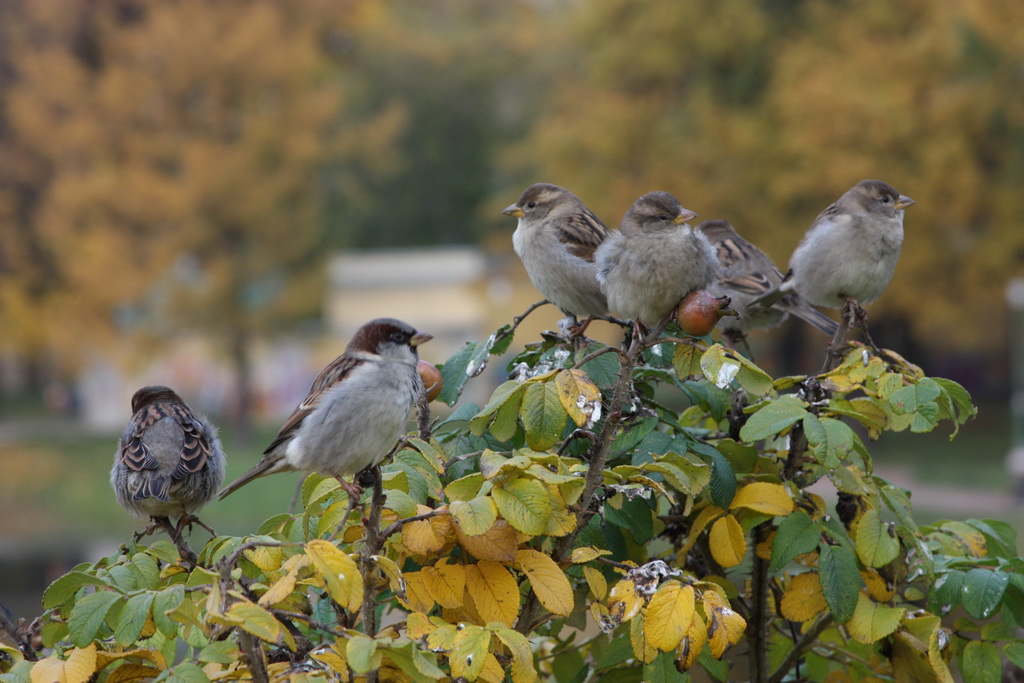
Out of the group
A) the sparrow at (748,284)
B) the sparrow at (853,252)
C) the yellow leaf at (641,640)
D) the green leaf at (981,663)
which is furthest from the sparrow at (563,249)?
the yellow leaf at (641,640)

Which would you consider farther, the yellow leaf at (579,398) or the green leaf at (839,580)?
the green leaf at (839,580)

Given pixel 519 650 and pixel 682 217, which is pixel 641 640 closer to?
pixel 519 650

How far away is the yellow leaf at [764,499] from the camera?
2342 millimetres

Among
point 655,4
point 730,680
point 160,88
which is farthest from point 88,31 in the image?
point 730,680

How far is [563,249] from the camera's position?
3996 millimetres

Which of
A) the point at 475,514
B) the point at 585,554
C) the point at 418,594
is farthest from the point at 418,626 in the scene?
the point at 585,554

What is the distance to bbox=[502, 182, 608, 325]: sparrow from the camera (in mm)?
3955

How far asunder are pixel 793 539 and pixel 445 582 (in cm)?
78

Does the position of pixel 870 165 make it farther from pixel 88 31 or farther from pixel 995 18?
pixel 88 31

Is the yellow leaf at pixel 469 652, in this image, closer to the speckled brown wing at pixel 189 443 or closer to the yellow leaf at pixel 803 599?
the yellow leaf at pixel 803 599

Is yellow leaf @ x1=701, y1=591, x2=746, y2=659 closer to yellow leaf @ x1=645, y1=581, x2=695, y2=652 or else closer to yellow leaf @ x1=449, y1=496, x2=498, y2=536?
yellow leaf @ x1=645, y1=581, x2=695, y2=652

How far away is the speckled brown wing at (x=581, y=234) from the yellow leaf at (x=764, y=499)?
1680mm

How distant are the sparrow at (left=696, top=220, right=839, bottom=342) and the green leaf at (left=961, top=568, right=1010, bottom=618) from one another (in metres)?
1.86

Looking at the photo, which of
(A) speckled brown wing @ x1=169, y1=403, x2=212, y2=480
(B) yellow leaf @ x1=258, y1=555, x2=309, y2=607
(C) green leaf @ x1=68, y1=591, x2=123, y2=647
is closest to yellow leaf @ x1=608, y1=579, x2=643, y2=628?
(B) yellow leaf @ x1=258, y1=555, x2=309, y2=607
